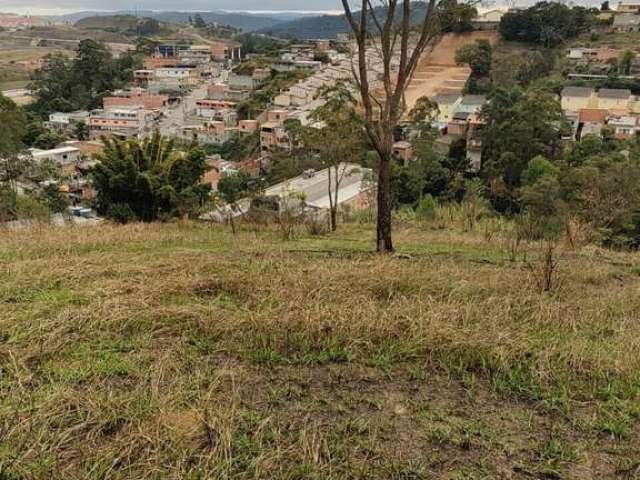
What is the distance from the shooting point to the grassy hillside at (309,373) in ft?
6.33

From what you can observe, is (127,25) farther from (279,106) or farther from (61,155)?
(61,155)

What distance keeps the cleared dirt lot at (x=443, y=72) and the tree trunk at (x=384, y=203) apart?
39.8 m

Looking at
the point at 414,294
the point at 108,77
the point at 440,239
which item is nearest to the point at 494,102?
the point at 440,239

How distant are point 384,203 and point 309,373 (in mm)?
3472

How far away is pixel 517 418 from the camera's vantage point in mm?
2248

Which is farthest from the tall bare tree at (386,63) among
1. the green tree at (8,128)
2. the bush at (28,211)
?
the green tree at (8,128)

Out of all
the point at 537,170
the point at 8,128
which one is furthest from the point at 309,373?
the point at 8,128

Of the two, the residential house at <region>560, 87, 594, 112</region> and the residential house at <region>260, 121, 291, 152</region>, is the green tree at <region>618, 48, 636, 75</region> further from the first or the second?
the residential house at <region>260, 121, 291, 152</region>

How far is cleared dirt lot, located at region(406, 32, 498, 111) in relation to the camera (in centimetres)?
4794

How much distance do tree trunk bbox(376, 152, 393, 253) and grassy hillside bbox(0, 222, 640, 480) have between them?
1.60 meters

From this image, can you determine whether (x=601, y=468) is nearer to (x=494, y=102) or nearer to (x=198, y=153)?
(x=198, y=153)

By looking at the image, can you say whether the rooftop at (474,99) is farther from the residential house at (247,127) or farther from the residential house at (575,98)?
the residential house at (247,127)

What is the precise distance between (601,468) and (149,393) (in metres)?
1.77

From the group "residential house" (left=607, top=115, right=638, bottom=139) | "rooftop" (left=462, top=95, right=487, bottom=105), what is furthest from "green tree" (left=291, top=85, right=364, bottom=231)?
"rooftop" (left=462, top=95, right=487, bottom=105)
